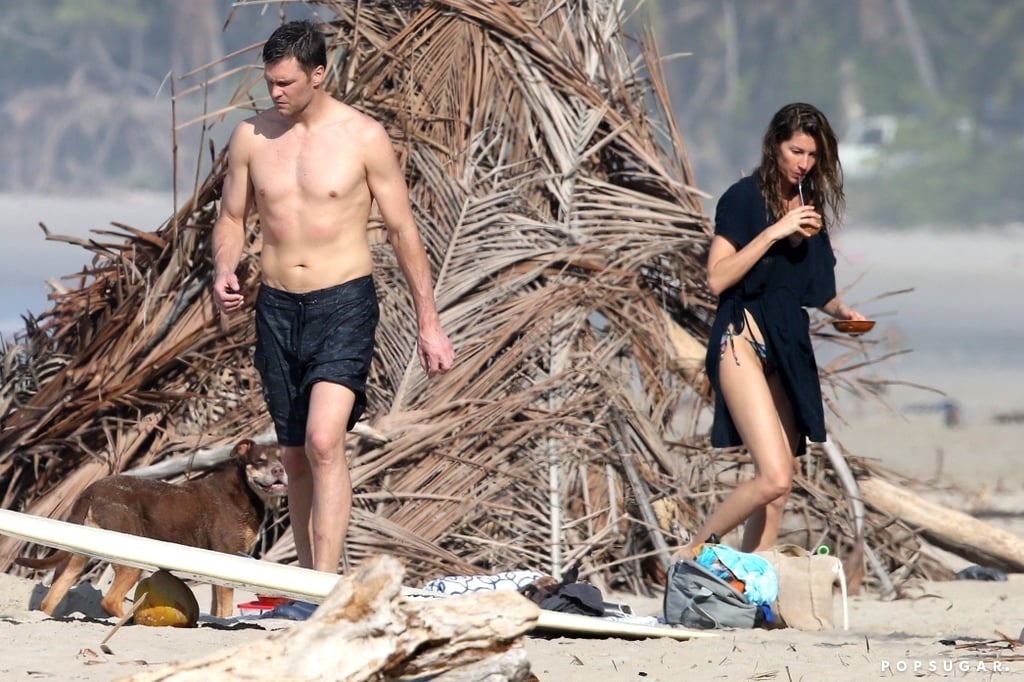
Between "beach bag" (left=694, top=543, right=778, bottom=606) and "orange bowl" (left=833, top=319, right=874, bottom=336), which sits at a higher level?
"orange bowl" (left=833, top=319, right=874, bottom=336)

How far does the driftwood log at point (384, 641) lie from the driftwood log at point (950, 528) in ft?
11.5

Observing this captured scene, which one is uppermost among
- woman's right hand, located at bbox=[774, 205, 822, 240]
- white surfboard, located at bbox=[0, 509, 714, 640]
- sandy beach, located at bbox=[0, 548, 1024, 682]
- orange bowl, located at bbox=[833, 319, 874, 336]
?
woman's right hand, located at bbox=[774, 205, 822, 240]

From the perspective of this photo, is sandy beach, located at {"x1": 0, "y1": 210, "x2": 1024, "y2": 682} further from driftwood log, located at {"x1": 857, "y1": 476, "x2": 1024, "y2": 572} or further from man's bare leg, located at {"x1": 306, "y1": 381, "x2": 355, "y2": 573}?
man's bare leg, located at {"x1": 306, "y1": 381, "x2": 355, "y2": 573}

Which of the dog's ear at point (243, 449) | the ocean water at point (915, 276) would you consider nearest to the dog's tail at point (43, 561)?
the dog's ear at point (243, 449)

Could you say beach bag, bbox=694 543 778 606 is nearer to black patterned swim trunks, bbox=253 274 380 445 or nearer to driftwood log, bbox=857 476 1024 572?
black patterned swim trunks, bbox=253 274 380 445

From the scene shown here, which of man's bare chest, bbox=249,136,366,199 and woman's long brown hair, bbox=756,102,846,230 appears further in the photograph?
woman's long brown hair, bbox=756,102,846,230

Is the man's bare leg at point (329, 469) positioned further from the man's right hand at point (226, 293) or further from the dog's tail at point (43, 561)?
the dog's tail at point (43, 561)

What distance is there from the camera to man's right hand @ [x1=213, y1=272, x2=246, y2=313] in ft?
14.9

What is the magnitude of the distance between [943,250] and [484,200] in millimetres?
40195

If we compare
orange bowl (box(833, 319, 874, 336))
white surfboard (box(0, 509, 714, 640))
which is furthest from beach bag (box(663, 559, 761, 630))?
orange bowl (box(833, 319, 874, 336))

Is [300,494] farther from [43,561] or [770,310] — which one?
[770,310]

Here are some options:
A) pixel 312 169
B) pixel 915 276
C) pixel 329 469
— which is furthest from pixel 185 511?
pixel 915 276

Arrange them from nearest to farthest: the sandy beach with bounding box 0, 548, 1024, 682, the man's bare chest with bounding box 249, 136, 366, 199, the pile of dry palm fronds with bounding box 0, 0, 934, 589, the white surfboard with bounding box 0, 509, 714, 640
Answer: the sandy beach with bounding box 0, 548, 1024, 682 → the white surfboard with bounding box 0, 509, 714, 640 → the man's bare chest with bounding box 249, 136, 366, 199 → the pile of dry palm fronds with bounding box 0, 0, 934, 589

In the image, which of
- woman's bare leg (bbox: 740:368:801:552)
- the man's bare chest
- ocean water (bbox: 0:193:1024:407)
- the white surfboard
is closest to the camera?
the white surfboard
